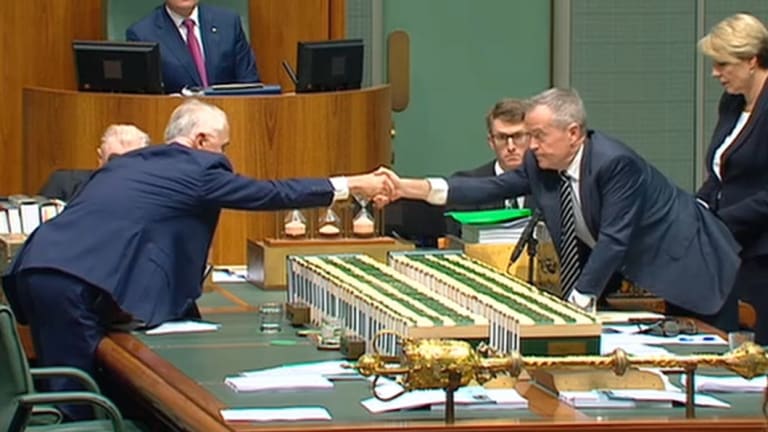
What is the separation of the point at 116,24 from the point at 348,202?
310 centimetres

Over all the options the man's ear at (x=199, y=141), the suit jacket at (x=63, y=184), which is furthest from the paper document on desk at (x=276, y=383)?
the suit jacket at (x=63, y=184)

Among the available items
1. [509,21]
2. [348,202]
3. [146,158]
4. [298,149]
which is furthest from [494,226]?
[509,21]

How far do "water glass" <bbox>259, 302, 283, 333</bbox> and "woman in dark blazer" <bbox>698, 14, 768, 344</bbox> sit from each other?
1.60m

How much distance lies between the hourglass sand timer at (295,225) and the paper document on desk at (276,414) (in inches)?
95.3

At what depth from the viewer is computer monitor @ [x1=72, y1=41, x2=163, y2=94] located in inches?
308

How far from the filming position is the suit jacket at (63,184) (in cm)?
756

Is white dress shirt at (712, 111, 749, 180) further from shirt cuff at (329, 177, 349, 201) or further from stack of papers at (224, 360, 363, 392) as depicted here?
stack of papers at (224, 360, 363, 392)

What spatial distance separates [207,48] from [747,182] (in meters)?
2.90

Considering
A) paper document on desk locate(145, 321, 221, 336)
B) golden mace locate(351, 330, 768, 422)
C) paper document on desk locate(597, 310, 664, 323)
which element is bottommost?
paper document on desk locate(145, 321, 221, 336)

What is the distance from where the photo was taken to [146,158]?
596 centimetres

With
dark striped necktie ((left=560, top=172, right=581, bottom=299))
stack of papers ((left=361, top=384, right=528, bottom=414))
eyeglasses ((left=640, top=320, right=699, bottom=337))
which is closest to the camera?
stack of papers ((left=361, top=384, right=528, bottom=414))

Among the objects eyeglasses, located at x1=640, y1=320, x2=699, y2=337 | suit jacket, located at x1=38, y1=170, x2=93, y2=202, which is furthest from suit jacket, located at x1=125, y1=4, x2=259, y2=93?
eyeglasses, located at x1=640, y1=320, x2=699, y2=337

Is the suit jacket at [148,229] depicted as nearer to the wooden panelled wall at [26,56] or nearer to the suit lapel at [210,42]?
the suit lapel at [210,42]

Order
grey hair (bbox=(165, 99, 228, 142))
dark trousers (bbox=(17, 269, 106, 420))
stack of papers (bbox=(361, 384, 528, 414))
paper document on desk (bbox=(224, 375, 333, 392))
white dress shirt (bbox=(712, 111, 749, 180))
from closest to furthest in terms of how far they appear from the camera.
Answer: stack of papers (bbox=(361, 384, 528, 414)), paper document on desk (bbox=(224, 375, 333, 392)), dark trousers (bbox=(17, 269, 106, 420)), grey hair (bbox=(165, 99, 228, 142)), white dress shirt (bbox=(712, 111, 749, 180))
